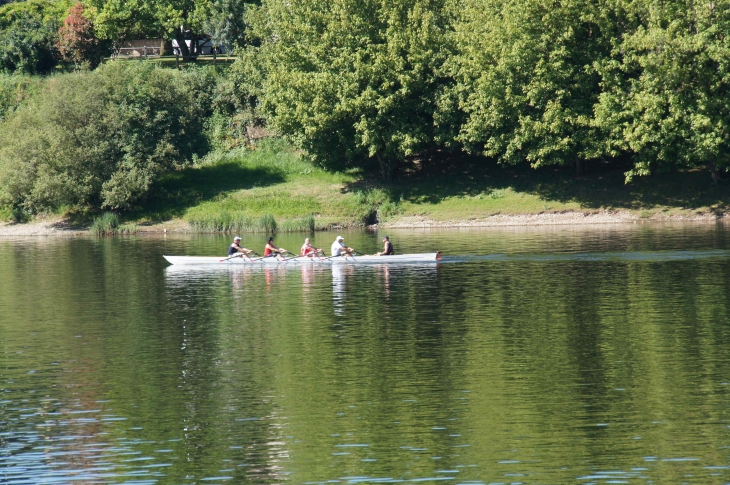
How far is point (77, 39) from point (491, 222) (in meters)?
47.6

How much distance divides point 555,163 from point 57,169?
3847 centimetres

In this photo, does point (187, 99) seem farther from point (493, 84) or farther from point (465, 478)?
point (465, 478)

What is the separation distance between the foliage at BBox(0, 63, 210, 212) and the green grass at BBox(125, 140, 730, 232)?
324 cm

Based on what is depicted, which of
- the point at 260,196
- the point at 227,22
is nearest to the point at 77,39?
the point at 227,22

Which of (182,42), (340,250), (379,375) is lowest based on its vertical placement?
(379,375)

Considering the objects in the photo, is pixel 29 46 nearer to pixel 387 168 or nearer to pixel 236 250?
pixel 387 168

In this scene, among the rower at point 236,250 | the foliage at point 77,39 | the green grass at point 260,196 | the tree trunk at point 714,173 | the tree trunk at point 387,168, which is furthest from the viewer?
the foliage at point 77,39

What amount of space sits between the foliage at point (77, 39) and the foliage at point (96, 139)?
1514 centimetres

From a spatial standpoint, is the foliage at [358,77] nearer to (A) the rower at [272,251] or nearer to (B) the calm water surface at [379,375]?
(A) the rower at [272,251]

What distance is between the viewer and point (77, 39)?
90938 mm

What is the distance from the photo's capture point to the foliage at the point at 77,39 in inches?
3573

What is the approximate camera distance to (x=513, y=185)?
7175 cm

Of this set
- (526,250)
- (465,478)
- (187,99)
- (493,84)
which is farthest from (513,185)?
(465,478)

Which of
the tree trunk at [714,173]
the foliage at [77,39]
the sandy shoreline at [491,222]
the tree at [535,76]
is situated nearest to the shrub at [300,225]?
the sandy shoreline at [491,222]
